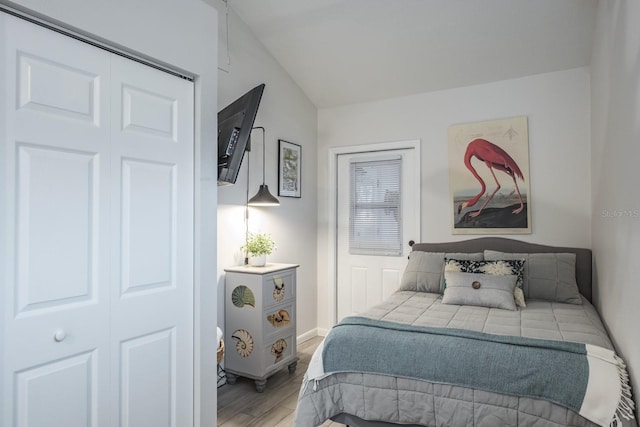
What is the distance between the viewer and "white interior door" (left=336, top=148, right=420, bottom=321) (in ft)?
13.5

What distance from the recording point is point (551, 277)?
3092 millimetres

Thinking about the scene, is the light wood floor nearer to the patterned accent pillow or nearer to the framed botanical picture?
the patterned accent pillow

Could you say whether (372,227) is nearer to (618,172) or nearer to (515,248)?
(515,248)

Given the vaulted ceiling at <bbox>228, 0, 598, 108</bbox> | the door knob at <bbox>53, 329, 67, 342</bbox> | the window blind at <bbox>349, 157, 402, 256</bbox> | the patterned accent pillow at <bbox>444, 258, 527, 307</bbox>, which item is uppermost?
the vaulted ceiling at <bbox>228, 0, 598, 108</bbox>

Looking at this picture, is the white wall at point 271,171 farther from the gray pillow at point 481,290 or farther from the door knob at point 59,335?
the door knob at point 59,335

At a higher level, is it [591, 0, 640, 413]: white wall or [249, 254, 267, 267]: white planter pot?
[591, 0, 640, 413]: white wall

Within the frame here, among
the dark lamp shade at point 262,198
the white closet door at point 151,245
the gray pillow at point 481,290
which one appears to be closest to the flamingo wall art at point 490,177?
the gray pillow at point 481,290

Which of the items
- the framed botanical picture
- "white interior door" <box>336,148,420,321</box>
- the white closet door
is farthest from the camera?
"white interior door" <box>336,148,420,321</box>

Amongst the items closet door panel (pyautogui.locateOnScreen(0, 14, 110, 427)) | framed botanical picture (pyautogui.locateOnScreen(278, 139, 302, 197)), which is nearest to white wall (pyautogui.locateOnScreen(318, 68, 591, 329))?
framed botanical picture (pyautogui.locateOnScreen(278, 139, 302, 197))

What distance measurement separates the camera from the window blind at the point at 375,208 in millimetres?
4191

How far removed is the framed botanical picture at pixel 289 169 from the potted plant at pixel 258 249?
2.05 ft

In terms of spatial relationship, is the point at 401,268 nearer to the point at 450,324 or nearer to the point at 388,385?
the point at 450,324

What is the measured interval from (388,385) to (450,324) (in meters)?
0.58

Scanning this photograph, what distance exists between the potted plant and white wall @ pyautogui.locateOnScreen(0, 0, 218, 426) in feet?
4.14
